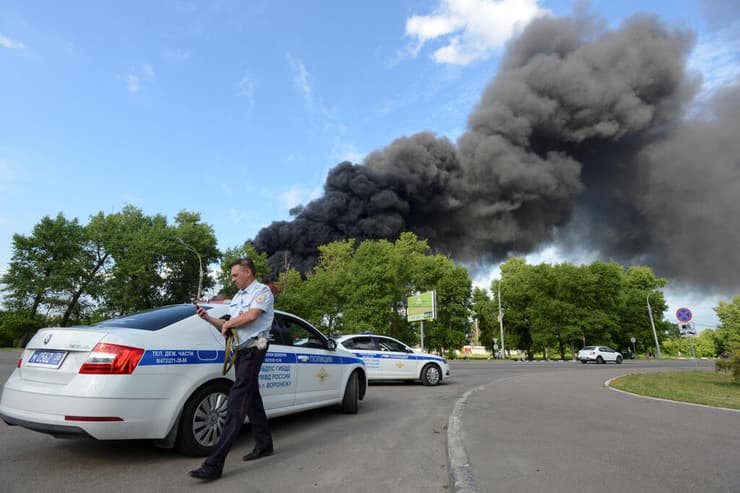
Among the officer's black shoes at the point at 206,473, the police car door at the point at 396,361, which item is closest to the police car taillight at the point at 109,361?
the officer's black shoes at the point at 206,473

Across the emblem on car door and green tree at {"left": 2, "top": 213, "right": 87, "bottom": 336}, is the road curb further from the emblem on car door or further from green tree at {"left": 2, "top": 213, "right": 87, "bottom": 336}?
green tree at {"left": 2, "top": 213, "right": 87, "bottom": 336}

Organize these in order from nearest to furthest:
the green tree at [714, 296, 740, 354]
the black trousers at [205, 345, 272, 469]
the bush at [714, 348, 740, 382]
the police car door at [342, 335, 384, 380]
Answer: the black trousers at [205, 345, 272, 469]
the bush at [714, 348, 740, 382]
the police car door at [342, 335, 384, 380]
the green tree at [714, 296, 740, 354]

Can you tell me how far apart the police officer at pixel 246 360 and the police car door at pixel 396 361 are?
25.8ft

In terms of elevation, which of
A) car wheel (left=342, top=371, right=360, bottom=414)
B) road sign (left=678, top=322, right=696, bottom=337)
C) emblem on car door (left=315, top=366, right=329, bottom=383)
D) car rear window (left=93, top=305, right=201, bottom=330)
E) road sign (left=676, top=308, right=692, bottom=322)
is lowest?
car wheel (left=342, top=371, right=360, bottom=414)

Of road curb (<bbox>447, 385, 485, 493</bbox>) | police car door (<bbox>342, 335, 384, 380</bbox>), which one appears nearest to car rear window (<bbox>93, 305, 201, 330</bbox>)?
road curb (<bbox>447, 385, 485, 493</bbox>)

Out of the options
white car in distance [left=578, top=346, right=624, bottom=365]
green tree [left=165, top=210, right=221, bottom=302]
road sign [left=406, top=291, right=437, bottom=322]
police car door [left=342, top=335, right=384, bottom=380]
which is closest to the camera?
police car door [left=342, top=335, right=384, bottom=380]

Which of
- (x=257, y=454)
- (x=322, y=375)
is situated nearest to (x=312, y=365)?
(x=322, y=375)

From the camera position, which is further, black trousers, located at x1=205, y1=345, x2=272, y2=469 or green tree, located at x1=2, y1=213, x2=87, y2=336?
green tree, located at x1=2, y1=213, x2=87, y2=336

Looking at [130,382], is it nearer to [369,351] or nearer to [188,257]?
[369,351]

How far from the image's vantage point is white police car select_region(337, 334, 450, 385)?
37.1 feet

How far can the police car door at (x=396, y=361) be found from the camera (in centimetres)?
1158

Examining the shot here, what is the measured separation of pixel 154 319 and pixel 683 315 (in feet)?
67.2

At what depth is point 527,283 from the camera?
51.7 meters

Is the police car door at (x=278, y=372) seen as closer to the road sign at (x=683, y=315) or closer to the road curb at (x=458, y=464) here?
the road curb at (x=458, y=464)
